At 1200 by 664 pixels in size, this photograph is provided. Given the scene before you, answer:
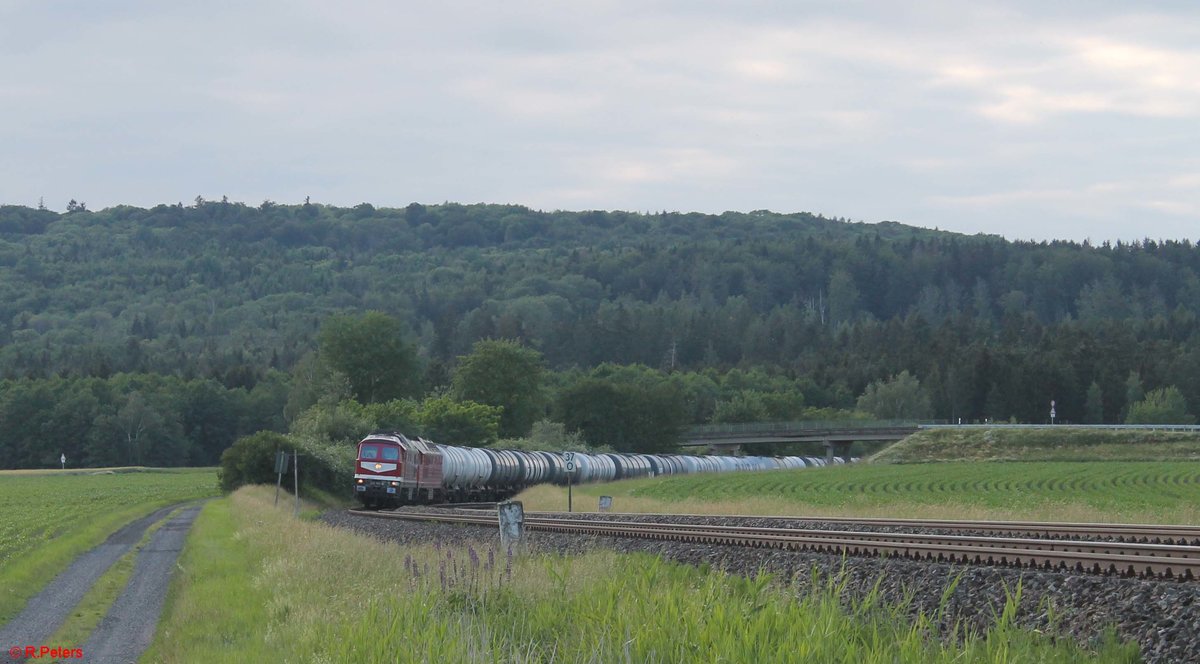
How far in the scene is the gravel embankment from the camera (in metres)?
12.9

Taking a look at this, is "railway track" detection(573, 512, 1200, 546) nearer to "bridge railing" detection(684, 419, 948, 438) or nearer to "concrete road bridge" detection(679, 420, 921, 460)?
"concrete road bridge" detection(679, 420, 921, 460)

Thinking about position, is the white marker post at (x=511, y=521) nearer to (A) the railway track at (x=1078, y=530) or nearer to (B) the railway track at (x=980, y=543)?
(B) the railway track at (x=980, y=543)

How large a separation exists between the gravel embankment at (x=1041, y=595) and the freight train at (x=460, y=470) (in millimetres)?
34352

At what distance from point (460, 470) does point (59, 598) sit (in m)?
40.6

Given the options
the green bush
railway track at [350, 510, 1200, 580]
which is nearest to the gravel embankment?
railway track at [350, 510, 1200, 580]

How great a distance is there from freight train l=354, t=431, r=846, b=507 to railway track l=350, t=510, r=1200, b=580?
19.2 meters

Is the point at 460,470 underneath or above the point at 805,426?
above

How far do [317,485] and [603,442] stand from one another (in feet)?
219

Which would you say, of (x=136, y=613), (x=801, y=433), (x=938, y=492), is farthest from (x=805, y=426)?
(x=136, y=613)

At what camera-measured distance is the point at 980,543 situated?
22188 mm

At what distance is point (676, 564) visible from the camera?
2194 cm

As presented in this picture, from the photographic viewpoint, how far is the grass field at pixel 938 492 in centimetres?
4159

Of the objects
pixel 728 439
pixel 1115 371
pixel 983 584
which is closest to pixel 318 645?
pixel 983 584

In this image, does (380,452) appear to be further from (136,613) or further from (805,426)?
(805,426)
